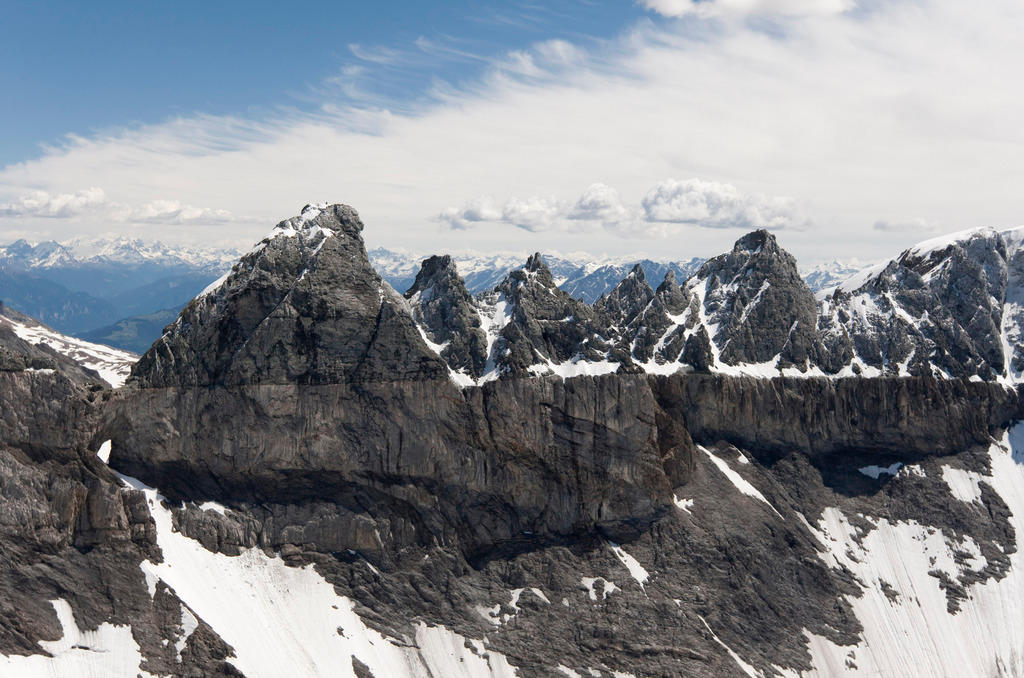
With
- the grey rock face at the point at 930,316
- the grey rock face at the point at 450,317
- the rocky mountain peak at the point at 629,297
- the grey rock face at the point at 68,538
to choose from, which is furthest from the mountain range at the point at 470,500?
the rocky mountain peak at the point at 629,297

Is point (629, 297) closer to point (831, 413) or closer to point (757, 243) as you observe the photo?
point (757, 243)

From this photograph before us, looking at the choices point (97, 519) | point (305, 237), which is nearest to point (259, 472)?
point (97, 519)

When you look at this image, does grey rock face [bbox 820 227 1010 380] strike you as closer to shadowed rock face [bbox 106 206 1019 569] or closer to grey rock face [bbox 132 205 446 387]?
shadowed rock face [bbox 106 206 1019 569]

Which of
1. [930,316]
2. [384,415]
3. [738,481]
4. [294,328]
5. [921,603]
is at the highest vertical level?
[930,316]

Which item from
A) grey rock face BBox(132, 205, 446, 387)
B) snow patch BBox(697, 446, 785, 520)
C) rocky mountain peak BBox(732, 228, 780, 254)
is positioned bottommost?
snow patch BBox(697, 446, 785, 520)

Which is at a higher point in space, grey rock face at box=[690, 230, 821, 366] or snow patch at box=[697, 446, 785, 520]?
grey rock face at box=[690, 230, 821, 366]

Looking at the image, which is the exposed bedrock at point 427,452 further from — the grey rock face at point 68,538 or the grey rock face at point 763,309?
the grey rock face at point 763,309

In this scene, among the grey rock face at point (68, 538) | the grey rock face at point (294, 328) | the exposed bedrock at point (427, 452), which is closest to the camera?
the grey rock face at point (68, 538)

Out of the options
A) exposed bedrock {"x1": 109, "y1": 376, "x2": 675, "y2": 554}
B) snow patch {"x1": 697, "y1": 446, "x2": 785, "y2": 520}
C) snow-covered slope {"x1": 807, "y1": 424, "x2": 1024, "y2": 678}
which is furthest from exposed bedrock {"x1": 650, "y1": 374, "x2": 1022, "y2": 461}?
exposed bedrock {"x1": 109, "y1": 376, "x2": 675, "y2": 554}

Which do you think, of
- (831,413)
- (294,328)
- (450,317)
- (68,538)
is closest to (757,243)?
(831,413)
